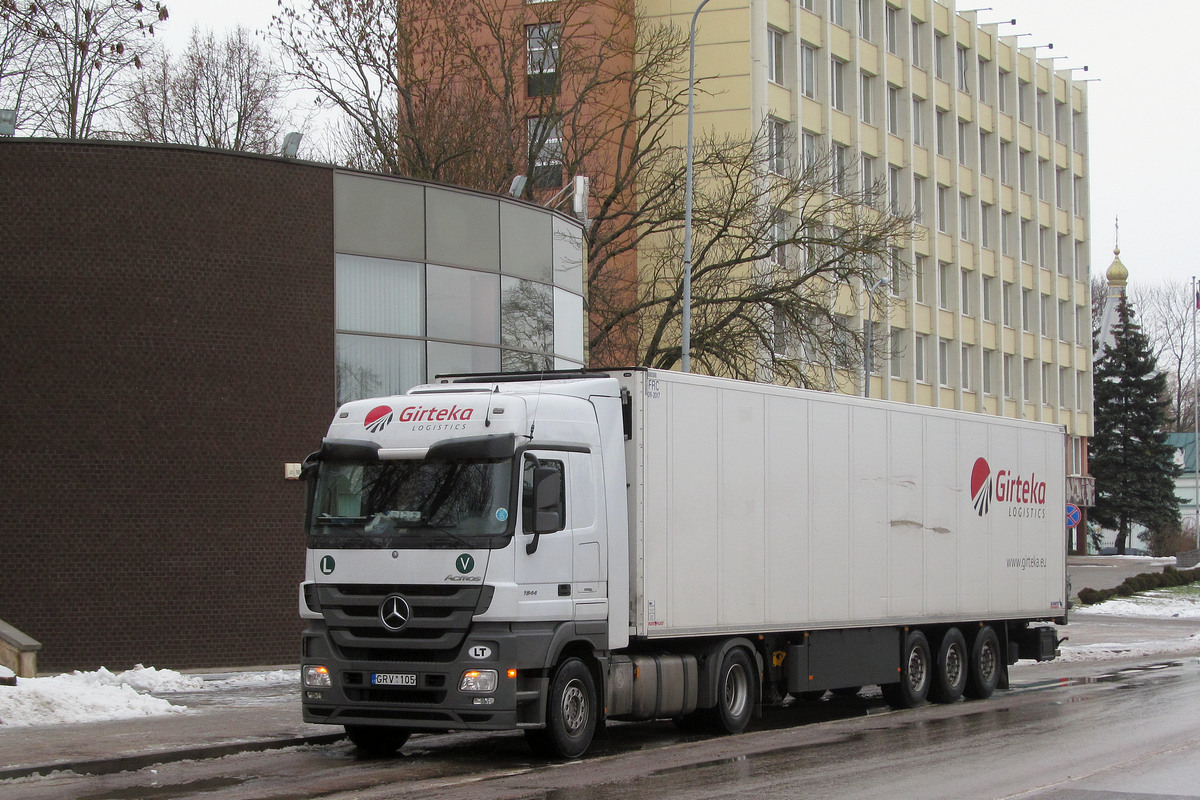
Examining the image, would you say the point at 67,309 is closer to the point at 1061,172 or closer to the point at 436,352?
the point at 436,352

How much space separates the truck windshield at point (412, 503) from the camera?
12.1 meters

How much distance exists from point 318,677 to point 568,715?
2.16 m

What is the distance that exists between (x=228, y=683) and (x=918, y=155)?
4785 cm

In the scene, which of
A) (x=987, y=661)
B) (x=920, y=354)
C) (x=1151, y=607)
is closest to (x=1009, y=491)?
(x=987, y=661)

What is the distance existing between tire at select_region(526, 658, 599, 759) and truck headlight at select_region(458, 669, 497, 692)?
0.65 meters

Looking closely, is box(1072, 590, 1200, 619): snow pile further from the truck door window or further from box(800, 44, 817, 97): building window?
the truck door window

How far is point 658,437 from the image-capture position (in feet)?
44.8

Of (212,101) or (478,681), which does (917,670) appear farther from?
(212,101)

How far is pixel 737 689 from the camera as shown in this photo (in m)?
14.9

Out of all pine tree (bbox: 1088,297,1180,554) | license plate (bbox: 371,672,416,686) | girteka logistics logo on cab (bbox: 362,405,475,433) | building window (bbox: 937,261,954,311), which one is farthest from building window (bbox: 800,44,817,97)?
license plate (bbox: 371,672,416,686)

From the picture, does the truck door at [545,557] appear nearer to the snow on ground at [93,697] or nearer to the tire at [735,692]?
the tire at [735,692]

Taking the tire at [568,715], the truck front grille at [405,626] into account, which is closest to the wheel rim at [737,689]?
the tire at [568,715]

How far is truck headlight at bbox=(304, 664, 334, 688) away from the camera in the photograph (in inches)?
486

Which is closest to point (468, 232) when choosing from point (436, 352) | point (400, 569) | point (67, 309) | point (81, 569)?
point (436, 352)
